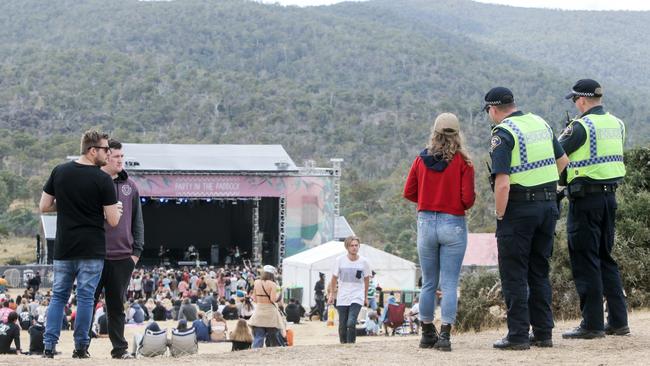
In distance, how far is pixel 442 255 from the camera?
Answer: 22.1 ft

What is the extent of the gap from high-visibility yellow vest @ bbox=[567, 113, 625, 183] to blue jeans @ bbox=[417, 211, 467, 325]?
0.90 m

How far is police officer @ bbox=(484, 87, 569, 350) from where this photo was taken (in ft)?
21.4

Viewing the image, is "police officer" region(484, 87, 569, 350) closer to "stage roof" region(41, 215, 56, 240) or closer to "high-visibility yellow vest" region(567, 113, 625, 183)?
"high-visibility yellow vest" region(567, 113, 625, 183)

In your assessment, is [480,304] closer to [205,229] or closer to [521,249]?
[521,249]

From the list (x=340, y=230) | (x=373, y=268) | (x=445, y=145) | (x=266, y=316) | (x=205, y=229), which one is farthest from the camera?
(x=205, y=229)

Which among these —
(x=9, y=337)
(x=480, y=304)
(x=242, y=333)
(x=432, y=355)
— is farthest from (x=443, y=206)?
(x=9, y=337)

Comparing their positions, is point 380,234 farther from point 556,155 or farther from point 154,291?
point 556,155

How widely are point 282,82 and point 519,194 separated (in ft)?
343

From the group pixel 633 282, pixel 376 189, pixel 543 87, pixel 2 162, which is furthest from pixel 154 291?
pixel 543 87

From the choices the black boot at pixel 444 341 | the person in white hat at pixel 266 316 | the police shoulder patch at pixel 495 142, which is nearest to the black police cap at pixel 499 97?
the police shoulder patch at pixel 495 142

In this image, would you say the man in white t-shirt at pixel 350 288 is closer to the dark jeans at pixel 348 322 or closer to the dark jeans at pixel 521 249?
the dark jeans at pixel 348 322

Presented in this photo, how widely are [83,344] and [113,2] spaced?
142 metres

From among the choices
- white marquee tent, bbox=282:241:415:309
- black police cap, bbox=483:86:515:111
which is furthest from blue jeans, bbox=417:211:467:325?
white marquee tent, bbox=282:241:415:309

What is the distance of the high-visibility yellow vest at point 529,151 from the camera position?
6559 mm
